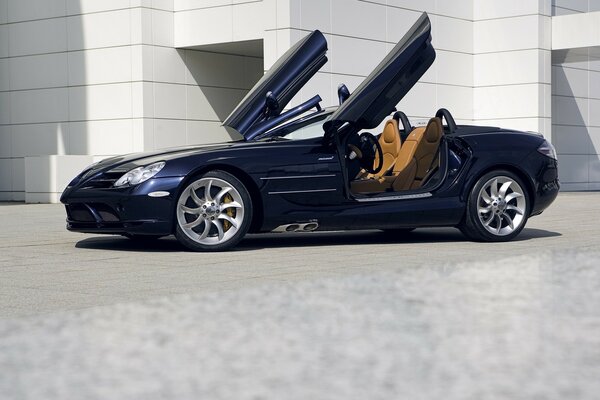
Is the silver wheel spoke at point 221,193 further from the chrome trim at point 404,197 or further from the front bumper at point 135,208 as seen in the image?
the chrome trim at point 404,197

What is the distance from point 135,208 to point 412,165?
2.63 m

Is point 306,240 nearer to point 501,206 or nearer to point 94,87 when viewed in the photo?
point 501,206

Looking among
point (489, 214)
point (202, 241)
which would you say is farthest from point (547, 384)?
point (489, 214)

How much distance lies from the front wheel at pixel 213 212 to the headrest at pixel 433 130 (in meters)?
1.95

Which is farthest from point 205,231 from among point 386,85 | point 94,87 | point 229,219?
point 94,87

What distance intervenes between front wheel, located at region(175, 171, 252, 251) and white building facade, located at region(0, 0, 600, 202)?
13.0m

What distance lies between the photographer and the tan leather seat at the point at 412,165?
33.4ft

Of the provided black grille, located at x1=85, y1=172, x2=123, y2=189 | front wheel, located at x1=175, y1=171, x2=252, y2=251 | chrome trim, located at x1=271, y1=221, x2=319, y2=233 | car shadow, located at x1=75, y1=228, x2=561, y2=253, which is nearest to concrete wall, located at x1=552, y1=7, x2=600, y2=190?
car shadow, located at x1=75, y1=228, x2=561, y2=253

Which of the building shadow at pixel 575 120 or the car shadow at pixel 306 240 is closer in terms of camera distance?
the car shadow at pixel 306 240

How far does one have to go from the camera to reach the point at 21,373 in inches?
171

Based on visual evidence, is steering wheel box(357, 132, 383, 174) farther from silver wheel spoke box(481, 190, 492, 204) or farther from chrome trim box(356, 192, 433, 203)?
silver wheel spoke box(481, 190, 492, 204)

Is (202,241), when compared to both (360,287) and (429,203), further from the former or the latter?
(360,287)

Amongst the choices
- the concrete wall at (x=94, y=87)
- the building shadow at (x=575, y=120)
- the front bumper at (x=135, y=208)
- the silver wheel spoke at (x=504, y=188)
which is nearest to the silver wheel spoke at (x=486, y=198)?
the silver wheel spoke at (x=504, y=188)

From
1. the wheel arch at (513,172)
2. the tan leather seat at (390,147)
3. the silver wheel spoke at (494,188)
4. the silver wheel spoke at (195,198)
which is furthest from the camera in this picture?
the tan leather seat at (390,147)
